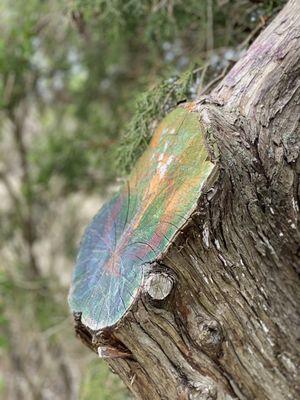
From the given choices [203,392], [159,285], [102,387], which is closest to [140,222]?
[159,285]

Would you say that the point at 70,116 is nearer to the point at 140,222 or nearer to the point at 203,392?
the point at 140,222

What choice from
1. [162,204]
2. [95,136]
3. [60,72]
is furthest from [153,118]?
[60,72]

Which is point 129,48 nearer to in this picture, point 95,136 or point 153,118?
point 95,136

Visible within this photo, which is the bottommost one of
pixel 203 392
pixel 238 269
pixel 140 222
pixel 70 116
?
pixel 203 392

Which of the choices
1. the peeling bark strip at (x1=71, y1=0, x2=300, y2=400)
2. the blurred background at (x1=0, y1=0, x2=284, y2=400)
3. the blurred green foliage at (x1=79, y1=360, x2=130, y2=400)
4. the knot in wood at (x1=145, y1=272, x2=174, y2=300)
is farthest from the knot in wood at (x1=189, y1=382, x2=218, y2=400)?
the blurred green foliage at (x1=79, y1=360, x2=130, y2=400)

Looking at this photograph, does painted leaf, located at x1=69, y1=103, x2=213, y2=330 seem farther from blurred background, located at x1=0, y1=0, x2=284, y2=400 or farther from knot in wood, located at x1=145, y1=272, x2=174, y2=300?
blurred background, located at x1=0, y1=0, x2=284, y2=400
